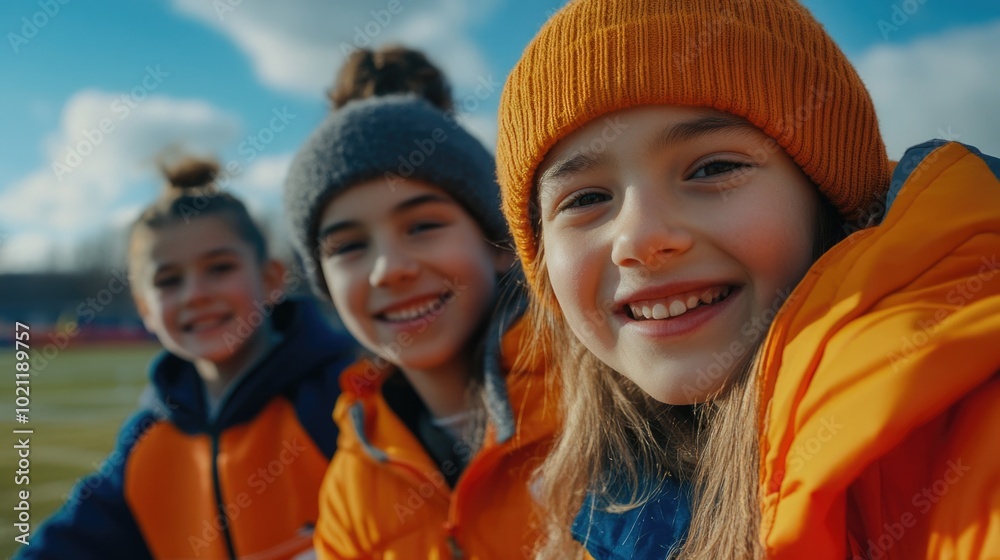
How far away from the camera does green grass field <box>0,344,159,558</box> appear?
20.5 ft

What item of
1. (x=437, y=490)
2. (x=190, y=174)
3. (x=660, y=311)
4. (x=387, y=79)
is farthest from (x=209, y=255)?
(x=660, y=311)

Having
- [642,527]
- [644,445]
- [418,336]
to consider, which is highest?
[418,336]

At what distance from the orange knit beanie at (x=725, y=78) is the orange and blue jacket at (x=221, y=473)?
1849 mm

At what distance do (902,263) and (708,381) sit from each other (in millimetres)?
382

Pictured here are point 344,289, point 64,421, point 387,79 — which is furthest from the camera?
point 64,421

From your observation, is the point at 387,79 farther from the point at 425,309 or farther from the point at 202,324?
the point at 202,324

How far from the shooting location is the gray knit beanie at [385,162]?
7.48 ft

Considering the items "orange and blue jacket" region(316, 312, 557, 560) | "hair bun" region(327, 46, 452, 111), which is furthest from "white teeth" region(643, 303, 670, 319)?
"hair bun" region(327, 46, 452, 111)

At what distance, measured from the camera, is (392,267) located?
7.04 feet

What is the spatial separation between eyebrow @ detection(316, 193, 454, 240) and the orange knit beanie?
0.79m

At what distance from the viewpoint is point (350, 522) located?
2.15 m

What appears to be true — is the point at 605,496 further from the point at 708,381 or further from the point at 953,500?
the point at 953,500

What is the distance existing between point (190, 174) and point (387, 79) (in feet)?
3.76

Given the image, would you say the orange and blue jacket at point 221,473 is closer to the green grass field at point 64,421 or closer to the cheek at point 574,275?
the green grass field at point 64,421
